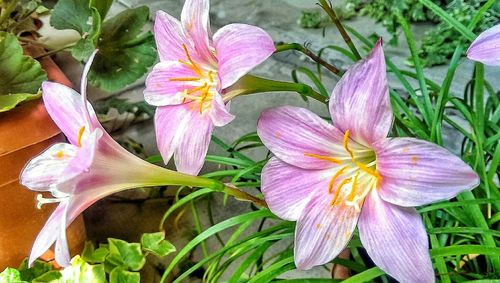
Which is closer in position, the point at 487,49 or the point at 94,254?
the point at 487,49

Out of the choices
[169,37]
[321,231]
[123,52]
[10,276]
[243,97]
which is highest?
[169,37]

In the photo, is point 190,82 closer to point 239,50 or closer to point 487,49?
point 239,50

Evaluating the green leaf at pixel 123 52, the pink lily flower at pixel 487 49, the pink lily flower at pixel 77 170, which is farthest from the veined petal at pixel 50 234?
the green leaf at pixel 123 52

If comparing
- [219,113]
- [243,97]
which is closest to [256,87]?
[219,113]

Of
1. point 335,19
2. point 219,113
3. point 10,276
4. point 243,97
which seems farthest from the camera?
point 243,97

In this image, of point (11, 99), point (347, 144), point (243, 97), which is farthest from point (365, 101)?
point (243, 97)

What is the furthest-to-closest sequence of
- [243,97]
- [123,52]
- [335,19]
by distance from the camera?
1. [243,97]
2. [123,52]
3. [335,19]

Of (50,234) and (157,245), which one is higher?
(50,234)
